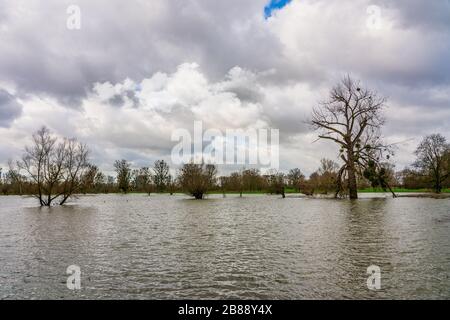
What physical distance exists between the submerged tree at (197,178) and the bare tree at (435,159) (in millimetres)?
39078

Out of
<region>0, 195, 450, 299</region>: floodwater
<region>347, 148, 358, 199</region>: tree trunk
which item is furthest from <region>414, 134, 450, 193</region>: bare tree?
<region>0, 195, 450, 299</region>: floodwater

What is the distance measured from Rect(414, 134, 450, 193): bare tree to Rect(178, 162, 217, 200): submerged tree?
39078 mm

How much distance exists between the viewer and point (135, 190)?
416 feet

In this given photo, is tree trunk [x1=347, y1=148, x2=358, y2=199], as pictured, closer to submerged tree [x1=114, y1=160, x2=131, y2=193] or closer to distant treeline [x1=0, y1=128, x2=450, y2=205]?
distant treeline [x1=0, y1=128, x2=450, y2=205]

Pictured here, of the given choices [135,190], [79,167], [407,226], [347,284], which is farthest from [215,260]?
[135,190]

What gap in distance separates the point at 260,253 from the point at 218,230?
5.59 metres

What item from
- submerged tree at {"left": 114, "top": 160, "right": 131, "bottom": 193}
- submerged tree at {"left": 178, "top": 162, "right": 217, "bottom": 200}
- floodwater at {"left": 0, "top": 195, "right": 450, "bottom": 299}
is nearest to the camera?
floodwater at {"left": 0, "top": 195, "right": 450, "bottom": 299}

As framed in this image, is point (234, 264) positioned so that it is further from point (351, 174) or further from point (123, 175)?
point (123, 175)

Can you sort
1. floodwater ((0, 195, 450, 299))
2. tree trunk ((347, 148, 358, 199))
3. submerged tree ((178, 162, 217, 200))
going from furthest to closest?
submerged tree ((178, 162, 217, 200))
tree trunk ((347, 148, 358, 199))
floodwater ((0, 195, 450, 299))

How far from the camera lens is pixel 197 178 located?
5850 cm

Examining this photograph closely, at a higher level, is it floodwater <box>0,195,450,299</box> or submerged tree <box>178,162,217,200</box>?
submerged tree <box>178,162,217,200</box>

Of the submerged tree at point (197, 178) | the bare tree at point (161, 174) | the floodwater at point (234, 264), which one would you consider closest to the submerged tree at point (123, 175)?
the bare tree at point (161, 174)

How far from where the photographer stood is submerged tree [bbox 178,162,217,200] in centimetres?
5847
